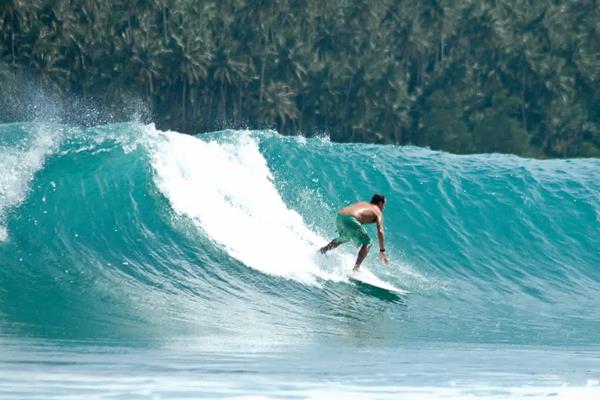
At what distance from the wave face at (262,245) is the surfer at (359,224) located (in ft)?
1.36

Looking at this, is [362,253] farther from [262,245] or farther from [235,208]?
[235,208]

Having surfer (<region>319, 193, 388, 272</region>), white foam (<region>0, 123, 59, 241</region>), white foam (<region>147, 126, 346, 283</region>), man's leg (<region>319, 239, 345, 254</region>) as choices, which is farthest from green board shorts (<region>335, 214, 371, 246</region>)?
white foam (<region>0, 123, 59, 241</region>)

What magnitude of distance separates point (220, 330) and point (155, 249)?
3196mm

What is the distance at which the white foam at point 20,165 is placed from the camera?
53.7ft

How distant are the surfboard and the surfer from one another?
4.0 inches

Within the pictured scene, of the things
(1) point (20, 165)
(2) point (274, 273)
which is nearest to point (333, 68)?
(1) point (20, 165)

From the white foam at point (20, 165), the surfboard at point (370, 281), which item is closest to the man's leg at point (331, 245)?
the surfboard at point (370, 281)

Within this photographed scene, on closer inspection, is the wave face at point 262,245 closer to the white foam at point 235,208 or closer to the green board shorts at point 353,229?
the white foam at point 235,208

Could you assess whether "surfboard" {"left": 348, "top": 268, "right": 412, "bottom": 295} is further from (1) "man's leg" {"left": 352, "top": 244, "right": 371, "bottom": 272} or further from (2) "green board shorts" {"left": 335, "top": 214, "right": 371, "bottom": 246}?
(2) "green board shorts" {"left": 335, "top": 214, "right": 371, "bottom": 246}

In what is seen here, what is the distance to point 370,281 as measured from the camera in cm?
1574

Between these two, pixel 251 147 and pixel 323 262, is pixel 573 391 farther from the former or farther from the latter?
pixel 251 147

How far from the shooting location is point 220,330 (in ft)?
42.5

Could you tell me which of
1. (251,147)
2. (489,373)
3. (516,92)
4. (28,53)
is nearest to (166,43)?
(28,53)

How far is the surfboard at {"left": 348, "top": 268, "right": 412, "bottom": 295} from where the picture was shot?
15625 mm
